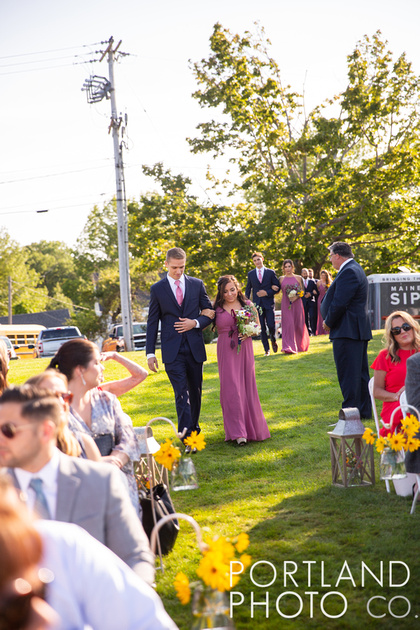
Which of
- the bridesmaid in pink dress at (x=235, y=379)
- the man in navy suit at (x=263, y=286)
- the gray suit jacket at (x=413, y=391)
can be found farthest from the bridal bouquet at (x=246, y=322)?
the man in navy suit at (x=263, y=286)

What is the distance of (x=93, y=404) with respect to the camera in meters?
4.20

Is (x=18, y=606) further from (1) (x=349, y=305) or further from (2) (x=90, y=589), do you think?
(1) (x=349, y=305)

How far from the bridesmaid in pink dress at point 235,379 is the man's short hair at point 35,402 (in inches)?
218

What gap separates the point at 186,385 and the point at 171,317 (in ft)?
2.72

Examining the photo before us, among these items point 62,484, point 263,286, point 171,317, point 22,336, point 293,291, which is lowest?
point 22,336

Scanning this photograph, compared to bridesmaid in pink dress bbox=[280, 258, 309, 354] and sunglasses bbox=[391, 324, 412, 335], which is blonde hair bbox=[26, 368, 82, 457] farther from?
bridesmaid in pink dress bbox=[280, 258, 309, 354]

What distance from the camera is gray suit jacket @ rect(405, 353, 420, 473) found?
15.9 feet

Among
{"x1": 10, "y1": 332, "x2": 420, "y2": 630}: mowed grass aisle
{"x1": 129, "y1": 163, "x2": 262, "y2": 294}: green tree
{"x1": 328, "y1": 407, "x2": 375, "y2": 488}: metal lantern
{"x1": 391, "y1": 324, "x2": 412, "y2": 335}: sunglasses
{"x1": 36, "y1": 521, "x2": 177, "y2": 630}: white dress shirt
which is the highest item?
{"x1": 129, "y1": 163, "x2": 262, "y2": 294}: green tree

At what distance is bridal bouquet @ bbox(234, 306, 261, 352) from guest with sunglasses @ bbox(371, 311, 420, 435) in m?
1.97

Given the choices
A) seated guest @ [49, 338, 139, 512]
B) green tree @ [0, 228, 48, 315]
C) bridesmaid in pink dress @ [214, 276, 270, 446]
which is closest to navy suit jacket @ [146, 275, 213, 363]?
bridesmaid in pink dress @ [214, 276, 270, 446]

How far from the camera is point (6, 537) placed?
4.12ft

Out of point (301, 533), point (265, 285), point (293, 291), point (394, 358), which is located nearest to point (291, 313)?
point (293, 291)

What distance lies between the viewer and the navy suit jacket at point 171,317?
25.3 feet

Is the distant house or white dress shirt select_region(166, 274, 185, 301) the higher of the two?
white dress shirt select_region(166, 274, 185, 301)
